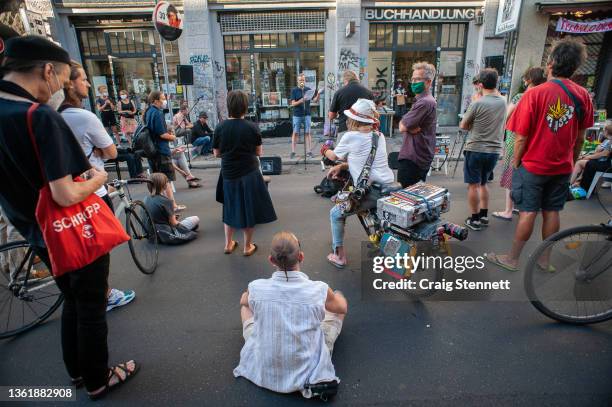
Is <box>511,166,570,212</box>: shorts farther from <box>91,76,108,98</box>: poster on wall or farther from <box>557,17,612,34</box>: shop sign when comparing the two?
<box>91,76,108,98</box>: poster on wall

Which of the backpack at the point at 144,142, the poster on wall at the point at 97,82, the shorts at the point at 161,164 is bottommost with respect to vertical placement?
the shorts at the point at 161,164

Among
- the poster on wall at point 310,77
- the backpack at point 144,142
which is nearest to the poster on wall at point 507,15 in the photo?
the poster on wall at point 310,77

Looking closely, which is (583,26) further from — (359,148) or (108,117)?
(108,117)

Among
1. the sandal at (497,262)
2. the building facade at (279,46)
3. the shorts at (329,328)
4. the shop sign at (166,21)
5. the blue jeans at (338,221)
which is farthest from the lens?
the building facade at (279,46)

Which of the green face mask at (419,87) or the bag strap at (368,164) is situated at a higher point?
the green face mask at (419,87)

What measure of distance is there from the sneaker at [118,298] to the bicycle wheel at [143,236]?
1.23 ft

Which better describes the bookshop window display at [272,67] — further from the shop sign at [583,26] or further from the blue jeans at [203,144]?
the shop sign at [583,26]

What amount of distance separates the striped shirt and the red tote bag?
0.88m

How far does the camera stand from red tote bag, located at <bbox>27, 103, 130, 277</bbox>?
1.82 metres

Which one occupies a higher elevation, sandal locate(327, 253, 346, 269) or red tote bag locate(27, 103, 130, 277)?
red tote bag locate(27, 103, 130, 277)

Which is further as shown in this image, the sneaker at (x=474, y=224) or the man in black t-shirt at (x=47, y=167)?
the sneaker at (x=474, y=224)

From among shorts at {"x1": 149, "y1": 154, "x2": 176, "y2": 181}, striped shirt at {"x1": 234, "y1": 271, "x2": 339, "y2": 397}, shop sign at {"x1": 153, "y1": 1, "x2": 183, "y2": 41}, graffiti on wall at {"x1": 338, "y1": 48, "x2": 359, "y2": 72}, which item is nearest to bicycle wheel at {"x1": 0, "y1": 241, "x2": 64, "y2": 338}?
striped shirt at {"x1": 234, "y1": 271, "x2": 339, "y2": 397}

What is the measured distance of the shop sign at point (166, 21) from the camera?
314 inches

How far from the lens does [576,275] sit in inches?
124
